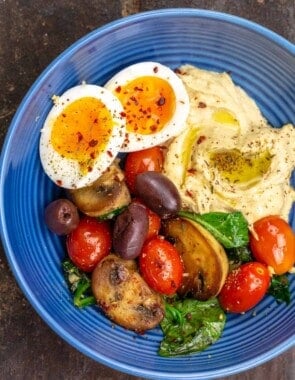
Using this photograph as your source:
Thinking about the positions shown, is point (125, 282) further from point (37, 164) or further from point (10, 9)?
point (10, 9)

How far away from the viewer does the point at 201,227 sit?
1.90 metres

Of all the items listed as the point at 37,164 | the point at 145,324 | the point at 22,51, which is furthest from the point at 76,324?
the point at 22,51

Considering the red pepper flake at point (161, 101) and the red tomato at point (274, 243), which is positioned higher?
the red pepper flake at point (161, 101)

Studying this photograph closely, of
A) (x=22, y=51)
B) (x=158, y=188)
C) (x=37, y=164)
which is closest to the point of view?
(x=158, y=188)

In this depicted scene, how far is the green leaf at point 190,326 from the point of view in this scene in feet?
6.48

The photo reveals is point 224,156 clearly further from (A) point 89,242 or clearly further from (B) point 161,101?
(A) point 89,242

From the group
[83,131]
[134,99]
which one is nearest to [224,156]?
[134,99]

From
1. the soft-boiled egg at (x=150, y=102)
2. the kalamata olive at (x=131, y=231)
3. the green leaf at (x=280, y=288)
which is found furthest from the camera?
the green leaf at (x=280, y=288)

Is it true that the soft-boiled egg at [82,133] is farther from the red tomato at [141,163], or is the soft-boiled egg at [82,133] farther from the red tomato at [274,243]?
the red tomato at [274,243]

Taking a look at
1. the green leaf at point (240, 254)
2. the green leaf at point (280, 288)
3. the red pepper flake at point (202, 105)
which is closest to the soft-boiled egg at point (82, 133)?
the red pepper flake at point (202, 105)

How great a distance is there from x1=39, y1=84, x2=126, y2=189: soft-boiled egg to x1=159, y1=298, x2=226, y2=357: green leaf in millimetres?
464

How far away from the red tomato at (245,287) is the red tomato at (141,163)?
14.8 inches

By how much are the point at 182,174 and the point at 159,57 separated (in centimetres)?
35

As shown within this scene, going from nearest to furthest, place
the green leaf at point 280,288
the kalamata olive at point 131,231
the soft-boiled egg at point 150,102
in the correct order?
1. the kalamata olive at point 131,231
2. the soft-boiled egg at point 150,102
3. the green leaf at point 280,288
